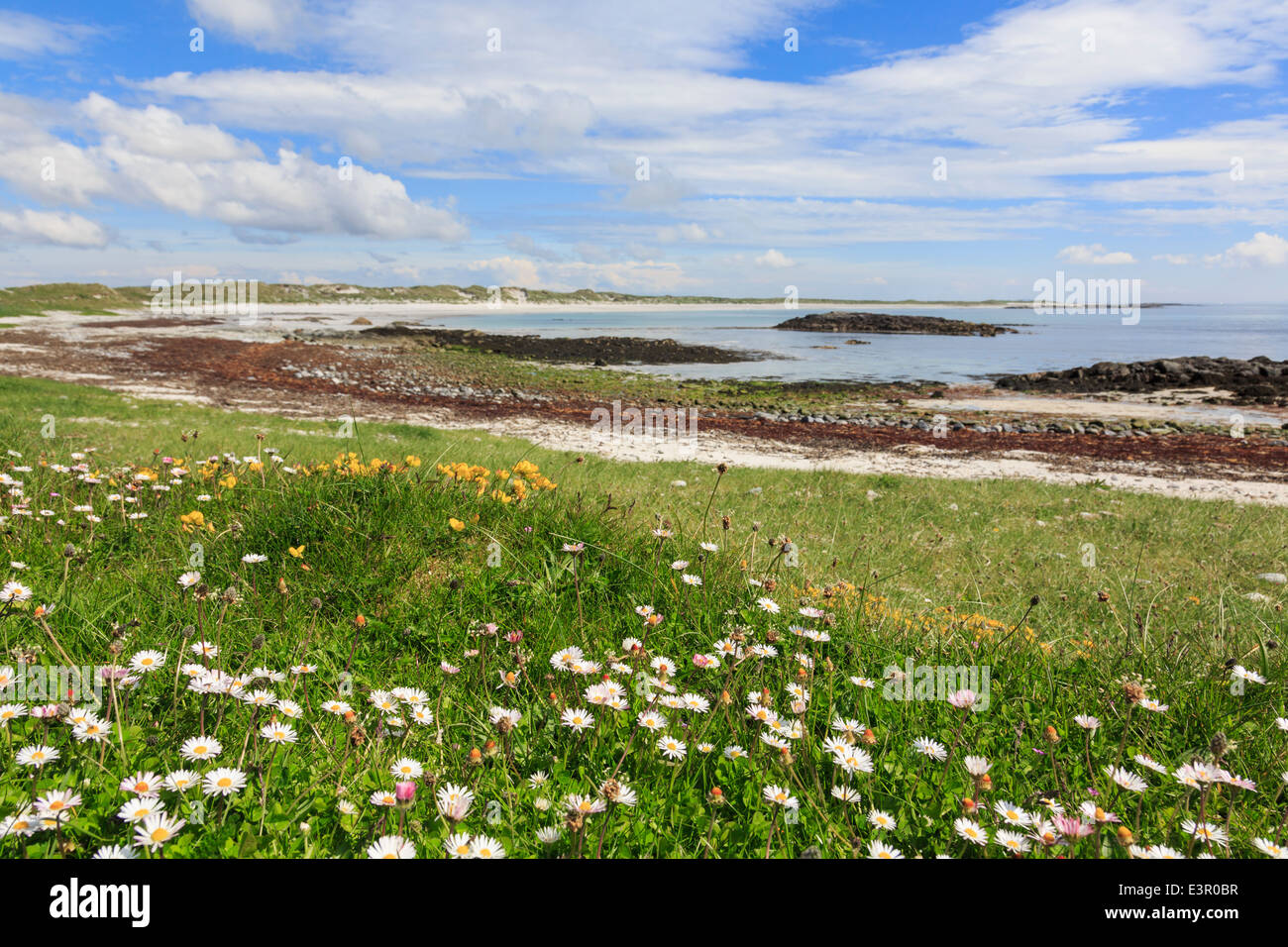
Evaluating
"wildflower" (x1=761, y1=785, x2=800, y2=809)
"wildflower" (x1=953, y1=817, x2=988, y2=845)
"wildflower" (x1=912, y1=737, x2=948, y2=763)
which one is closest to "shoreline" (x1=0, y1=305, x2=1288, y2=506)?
"wildflower" (x1=912, y1=737, x2=948, y2=763)

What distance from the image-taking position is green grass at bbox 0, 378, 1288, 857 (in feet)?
7.55

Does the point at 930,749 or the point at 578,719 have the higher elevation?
the point at 578,719

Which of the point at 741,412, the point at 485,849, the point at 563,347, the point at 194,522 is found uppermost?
the point at 563,347

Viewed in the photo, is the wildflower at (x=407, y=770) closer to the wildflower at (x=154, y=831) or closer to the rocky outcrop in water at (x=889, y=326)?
the wildflower at (x=154, y=831)

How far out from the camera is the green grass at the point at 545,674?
2.30m

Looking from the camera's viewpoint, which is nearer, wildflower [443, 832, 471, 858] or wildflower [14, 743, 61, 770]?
wildflower [443, 832, 471, 858]

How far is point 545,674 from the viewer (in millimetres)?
3295

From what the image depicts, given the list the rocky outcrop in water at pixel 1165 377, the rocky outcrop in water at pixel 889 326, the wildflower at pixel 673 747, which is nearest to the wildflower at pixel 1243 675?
the wildflower at pixel 673 747

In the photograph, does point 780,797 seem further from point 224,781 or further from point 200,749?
point 200,749

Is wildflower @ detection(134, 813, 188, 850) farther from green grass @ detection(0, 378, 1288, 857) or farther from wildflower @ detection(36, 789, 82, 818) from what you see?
wildflower @ detection(36, 789, 82, 818)

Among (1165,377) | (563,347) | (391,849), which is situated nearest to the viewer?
(391,849)

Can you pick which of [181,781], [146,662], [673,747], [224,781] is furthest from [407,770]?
[146,662]

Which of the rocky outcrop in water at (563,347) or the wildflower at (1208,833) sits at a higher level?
the rocky outcrop in water at (563,347)

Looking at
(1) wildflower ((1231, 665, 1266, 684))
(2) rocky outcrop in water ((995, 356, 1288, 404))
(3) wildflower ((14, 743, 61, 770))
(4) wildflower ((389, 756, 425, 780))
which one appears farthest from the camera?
(2) rocky outcrop in water ((995, 356, 1288, 404))
